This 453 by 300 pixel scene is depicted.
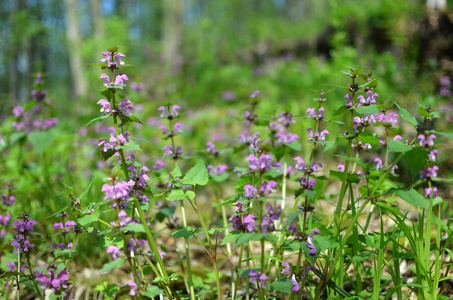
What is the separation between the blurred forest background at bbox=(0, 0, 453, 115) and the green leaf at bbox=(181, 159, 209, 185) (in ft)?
6.64

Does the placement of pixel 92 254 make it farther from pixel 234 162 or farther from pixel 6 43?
pixel 6 43

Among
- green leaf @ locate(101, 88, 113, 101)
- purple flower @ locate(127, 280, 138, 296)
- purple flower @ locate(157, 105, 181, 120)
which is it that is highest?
green leaf @ locate(101, 88, 113, 101)

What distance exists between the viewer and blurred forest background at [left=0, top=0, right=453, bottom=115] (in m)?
4.45

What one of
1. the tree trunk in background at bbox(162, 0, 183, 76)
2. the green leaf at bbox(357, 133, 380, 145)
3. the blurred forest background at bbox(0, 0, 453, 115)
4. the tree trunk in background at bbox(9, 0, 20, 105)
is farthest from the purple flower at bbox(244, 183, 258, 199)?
the tree trunk in background at bbox(162, 0, 183, 76)

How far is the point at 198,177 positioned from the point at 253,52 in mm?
9920

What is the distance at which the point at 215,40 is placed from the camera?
10945mm

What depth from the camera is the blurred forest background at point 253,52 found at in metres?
4.45

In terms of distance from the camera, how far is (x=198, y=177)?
1.27 meters

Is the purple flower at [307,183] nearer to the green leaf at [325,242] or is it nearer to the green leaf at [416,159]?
the green leaf at [325,242]

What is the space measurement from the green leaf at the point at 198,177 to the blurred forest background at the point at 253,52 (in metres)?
2.02

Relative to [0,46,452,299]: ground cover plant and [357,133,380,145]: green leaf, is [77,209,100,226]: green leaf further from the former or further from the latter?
[357,133,380,145]: green leaf

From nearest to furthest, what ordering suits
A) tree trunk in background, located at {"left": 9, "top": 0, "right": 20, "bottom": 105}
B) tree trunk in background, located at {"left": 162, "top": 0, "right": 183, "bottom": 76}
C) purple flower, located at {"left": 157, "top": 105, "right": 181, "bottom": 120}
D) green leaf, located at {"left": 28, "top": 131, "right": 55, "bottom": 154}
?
1. purple flower, located at {"left": 157, "top": 105, "right": 181, "bottom": 120}
2. green leaf, located at {"left": 28, "top": 131, "right": 55, "bottom": 154}
3. tree trunk in background, located at {"left": 9, "top": 0, "right": 20, "bottom": 105}
4. tree trunk in background, located at {"left": 162, "top": 0, "right": 183, "bottom": 76}

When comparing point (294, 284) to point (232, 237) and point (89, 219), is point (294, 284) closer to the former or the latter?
point (232, 237)

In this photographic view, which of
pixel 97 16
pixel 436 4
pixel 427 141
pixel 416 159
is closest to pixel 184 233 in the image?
pixel 416 159
